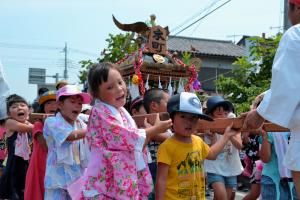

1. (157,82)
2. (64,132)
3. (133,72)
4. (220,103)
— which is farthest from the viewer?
(157,82)

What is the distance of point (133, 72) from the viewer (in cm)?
892

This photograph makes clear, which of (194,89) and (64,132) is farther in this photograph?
(194,89)

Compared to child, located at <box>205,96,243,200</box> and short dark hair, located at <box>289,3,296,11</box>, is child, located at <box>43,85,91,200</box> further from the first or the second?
short dark hair, located at <box>289,3,296,11</box>

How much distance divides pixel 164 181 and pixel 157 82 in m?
6.01

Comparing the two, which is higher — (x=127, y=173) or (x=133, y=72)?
(x=133, y=72)

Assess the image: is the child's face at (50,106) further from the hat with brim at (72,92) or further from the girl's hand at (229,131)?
the girl's hand at (229,131)

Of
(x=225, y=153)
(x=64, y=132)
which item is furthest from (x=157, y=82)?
(x=64, y=132)

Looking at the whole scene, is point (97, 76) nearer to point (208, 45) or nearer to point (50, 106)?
point (50, 106)

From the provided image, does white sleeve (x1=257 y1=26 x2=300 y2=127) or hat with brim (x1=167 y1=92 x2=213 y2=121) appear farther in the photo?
hat with brim (x1=167 y1=92 x2=213 y2=121)

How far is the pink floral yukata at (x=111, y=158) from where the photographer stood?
10.7 feet

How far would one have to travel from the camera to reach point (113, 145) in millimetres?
3295

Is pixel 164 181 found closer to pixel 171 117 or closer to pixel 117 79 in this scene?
pixel 171 117

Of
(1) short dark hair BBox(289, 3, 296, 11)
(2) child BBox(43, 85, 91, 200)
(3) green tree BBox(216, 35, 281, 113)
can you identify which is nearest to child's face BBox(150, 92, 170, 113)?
(2) child BBox(43, 85, 91, 200)

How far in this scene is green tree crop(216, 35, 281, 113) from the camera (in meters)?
10.5
